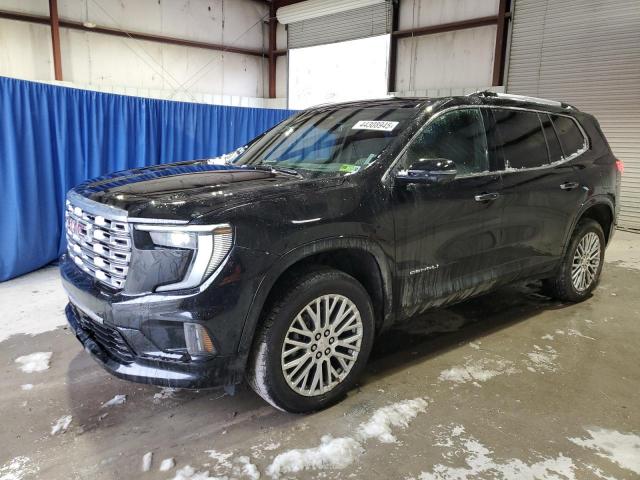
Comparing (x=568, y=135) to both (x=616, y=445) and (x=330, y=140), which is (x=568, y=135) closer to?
(x=330, y=140)

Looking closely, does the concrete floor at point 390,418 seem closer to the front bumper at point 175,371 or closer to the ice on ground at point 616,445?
the ice on ground at point 616,445

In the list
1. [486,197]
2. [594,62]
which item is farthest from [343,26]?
[486,197]

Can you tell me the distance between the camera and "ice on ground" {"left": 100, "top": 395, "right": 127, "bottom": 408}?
2.71 meters

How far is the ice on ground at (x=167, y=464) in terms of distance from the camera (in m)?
2.18

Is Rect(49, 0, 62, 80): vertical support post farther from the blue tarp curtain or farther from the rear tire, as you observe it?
the rear tire

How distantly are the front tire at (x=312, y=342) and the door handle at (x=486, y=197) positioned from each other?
1.07 metres

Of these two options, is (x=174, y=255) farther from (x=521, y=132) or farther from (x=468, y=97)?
(x=521, y=132)

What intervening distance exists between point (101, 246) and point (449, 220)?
199 centimetres

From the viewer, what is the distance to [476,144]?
3266 mm

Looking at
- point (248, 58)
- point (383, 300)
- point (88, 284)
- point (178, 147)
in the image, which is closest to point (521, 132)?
point (383, 300)

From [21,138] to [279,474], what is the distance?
15.4 ft

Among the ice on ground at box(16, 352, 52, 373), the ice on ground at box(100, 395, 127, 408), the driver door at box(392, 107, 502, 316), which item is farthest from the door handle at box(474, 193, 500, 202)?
the ice on ground at box(16, 352, 52, 373)

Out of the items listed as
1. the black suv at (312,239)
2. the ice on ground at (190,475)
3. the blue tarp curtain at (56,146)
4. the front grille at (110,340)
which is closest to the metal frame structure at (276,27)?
the blue tarp curtain at (56,146)

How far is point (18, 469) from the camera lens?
2184mm
